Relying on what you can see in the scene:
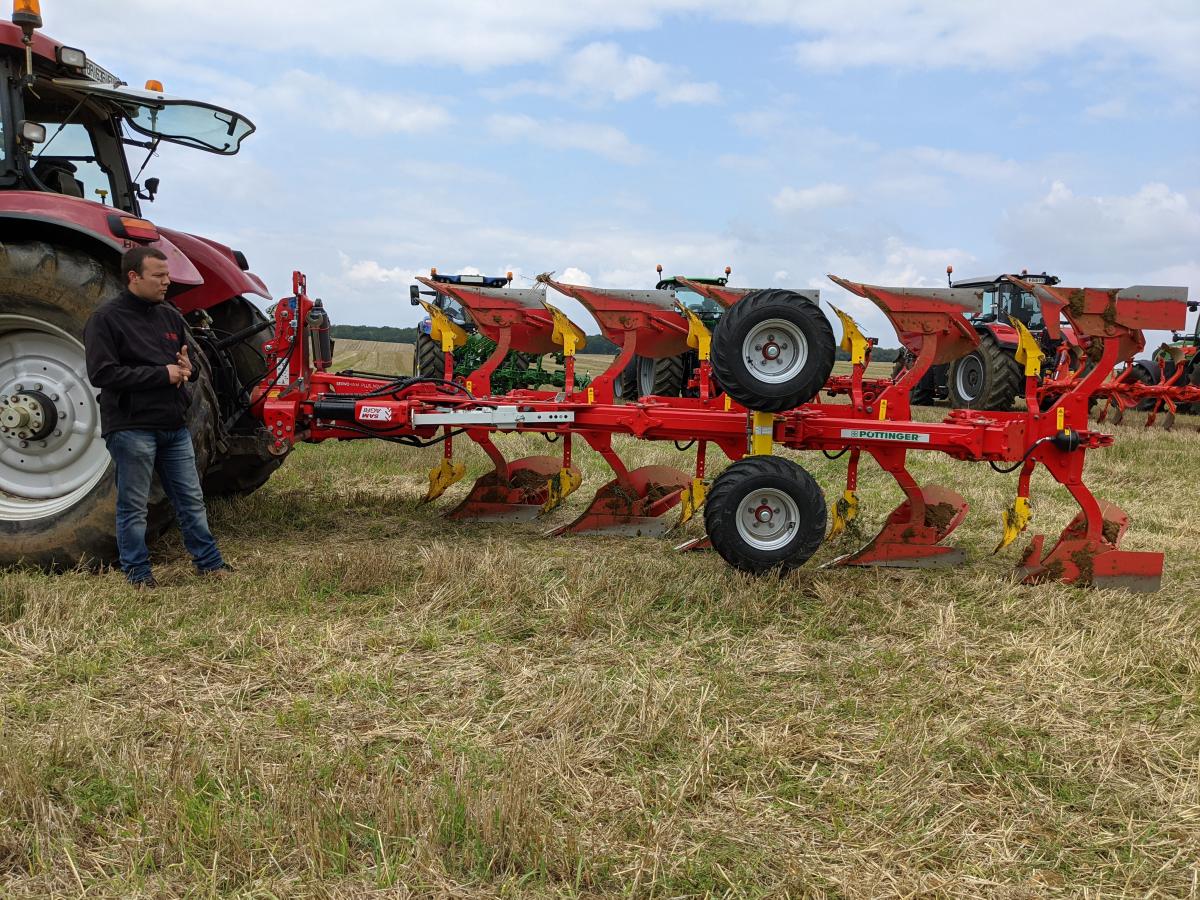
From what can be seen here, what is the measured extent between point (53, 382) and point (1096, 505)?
484cm

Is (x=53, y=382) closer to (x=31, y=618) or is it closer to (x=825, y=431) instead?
(x=31, y=618)

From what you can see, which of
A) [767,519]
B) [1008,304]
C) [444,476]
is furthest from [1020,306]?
[767,519]

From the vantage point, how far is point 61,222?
3.91m

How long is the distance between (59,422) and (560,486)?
2.76 m

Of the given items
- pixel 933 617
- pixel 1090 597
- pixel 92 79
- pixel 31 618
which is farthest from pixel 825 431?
pixel 92 79

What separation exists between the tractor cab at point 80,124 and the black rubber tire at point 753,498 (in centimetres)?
345

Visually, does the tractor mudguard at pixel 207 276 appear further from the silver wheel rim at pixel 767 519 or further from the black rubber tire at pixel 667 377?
the black rubber tire at pixel 667 377

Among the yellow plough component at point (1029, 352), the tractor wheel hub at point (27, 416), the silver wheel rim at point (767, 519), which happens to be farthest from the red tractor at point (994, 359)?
the tractor wheel hub at point (27, 416)

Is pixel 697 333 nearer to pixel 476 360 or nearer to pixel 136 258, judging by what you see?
pixel 136 258

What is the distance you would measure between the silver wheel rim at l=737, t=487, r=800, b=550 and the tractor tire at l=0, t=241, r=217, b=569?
2489 mm

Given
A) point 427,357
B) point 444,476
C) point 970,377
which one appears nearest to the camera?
point 444,476

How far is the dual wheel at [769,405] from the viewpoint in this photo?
4.02 m

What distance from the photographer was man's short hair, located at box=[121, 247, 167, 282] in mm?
3676

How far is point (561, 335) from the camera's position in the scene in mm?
5703
